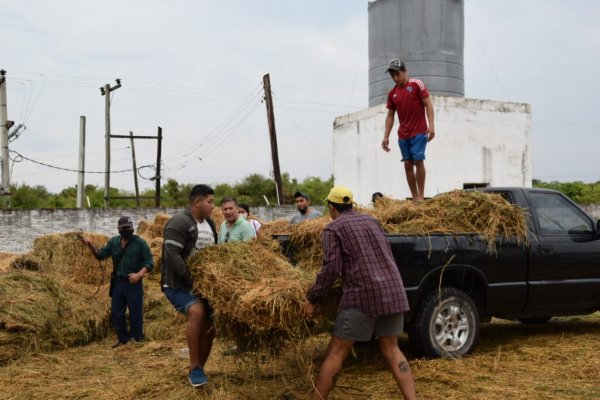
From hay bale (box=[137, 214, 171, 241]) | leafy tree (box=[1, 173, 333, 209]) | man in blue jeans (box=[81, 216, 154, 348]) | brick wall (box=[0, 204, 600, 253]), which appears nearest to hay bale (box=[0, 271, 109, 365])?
man in blue jeans (box=[81, 216, 154, 348])

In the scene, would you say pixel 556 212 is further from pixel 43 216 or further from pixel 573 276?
pixel 43 216

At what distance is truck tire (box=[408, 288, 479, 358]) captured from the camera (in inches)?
261

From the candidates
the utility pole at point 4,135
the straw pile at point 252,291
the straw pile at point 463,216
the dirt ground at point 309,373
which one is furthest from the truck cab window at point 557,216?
the utility pole at point 4,135

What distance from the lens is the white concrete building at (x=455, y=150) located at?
54.7 feet

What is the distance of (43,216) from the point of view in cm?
1853

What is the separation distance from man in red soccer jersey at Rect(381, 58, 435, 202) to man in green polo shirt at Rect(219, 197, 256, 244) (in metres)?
2.32

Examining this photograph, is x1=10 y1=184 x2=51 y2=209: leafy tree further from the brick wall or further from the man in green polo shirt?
the man in green polo shirt

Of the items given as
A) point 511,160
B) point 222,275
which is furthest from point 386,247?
point 511,160

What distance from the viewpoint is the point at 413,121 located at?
8.70m

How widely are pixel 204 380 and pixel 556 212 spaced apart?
4.62 meters

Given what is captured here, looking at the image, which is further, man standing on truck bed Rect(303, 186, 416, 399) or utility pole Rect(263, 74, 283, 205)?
utility pole Rect(263, 74, 283, 205)

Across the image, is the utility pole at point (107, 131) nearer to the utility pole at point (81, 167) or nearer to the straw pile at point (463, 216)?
the utility pole at point (81, 167)

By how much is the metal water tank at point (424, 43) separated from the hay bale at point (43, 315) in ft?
35.6

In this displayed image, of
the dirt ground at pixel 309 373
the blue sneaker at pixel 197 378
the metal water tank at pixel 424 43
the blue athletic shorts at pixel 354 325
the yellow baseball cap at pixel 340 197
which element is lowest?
the dirt ground at pixel 309 373
